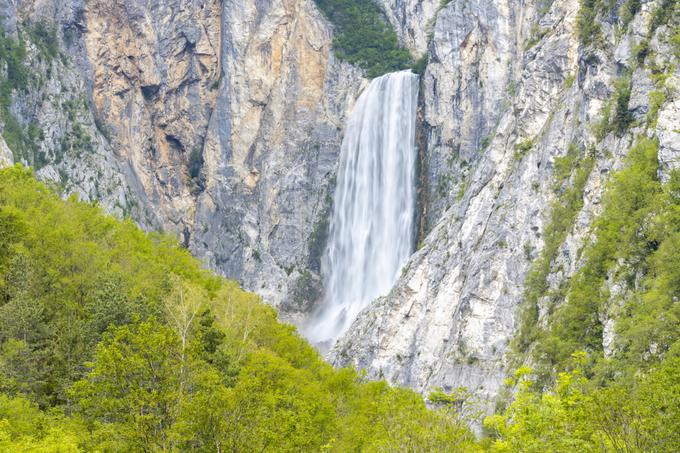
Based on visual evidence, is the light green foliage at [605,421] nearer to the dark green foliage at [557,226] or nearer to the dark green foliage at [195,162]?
the dark green foliage at [557,226]

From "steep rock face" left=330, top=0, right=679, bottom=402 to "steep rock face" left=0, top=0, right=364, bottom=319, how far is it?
17.4 metres

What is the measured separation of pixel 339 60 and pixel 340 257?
26504 millimetres

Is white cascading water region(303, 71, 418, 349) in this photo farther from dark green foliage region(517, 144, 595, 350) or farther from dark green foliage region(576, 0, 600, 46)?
dark green foliage region(517, 144, 595, 350)

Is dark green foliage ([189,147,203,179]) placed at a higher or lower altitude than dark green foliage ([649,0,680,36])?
lower

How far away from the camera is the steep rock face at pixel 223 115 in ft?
335

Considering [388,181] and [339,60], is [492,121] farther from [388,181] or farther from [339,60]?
[339,60]

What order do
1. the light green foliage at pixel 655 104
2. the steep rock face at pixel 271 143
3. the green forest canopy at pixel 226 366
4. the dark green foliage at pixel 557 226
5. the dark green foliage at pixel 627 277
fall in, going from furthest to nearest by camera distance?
the steep rock face at pixel 271 143
the dark green foliage at pixel 557 226
the light green foliage at pixel 655 104
the dark green foliage at pixel 627 277
the green forest canopy at pixel 226 366

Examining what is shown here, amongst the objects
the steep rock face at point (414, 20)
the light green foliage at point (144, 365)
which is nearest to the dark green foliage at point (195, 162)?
the steep rock face at point (414, 20)

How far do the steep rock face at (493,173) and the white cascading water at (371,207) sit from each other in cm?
374

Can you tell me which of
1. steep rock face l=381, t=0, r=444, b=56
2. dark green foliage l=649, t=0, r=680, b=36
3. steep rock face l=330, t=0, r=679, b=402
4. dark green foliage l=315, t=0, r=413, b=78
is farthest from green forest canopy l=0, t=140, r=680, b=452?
steep rock face l=381, t=0, r=444, b=56

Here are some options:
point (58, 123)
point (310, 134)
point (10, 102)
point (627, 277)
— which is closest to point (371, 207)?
point (310, 134)

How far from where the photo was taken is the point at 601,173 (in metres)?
61.6

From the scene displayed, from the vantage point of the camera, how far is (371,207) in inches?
3802

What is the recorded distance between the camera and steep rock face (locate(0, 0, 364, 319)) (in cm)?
10206
